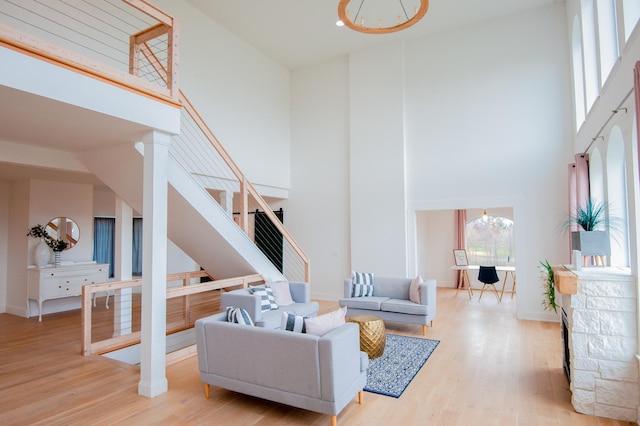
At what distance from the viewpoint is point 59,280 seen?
703 cm

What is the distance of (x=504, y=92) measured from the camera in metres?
7.25

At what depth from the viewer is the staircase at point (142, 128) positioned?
9.59 feet

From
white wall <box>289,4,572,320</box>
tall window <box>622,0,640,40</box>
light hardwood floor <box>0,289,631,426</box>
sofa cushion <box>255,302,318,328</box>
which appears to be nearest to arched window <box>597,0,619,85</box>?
tall window <box>622,0,640,40</box>

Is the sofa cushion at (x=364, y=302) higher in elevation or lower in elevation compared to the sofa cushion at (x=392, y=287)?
lower

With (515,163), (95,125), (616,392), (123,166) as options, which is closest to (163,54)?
(123,166)

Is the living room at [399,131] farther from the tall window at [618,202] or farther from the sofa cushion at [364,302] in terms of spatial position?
the sofa cushion at [364,302]

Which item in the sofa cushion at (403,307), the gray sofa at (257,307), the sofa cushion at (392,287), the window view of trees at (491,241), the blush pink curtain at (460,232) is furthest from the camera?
the blush pink curtain at (460,232)

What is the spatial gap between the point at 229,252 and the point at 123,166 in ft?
6.40

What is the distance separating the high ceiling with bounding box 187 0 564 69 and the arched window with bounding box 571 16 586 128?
3.45ft

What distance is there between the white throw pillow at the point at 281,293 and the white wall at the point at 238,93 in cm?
305

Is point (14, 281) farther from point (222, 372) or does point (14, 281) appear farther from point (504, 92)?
point (504, 92)

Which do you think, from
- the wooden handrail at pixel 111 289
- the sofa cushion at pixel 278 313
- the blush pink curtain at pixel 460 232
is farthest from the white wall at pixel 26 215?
the blush pink curtain at pixel 460 232

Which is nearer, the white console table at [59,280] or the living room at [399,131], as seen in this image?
the white console table at [59,280]

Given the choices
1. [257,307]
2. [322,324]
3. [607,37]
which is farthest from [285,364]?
[607,37]
